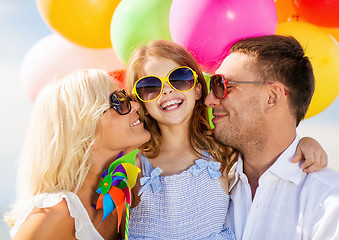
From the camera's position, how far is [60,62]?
3242mm

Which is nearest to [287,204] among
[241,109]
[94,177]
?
[241,109]

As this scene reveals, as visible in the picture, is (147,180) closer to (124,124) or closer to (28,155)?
(124,124)

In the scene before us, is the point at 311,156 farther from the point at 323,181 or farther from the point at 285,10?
the point at 285,10

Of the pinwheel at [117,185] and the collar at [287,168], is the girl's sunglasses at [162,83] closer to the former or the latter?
the pinwheel at [117,185]

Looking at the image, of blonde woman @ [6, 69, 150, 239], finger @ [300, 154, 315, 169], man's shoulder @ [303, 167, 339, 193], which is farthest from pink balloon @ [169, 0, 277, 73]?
man's shoulder @ [303, 167, 339, 193]

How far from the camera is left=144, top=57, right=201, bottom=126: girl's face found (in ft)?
8.09

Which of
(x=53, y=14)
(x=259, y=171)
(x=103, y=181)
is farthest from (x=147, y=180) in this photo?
(x=53, y=14)

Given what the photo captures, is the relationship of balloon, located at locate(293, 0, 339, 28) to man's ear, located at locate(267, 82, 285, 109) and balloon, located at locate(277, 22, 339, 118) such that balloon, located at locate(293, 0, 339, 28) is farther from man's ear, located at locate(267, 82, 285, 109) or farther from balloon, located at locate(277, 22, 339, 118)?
man's ear, located at locate(267, 82, 285, 109)

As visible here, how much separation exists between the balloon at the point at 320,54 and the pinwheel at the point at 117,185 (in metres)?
1.64

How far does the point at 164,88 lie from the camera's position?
8.05 feet

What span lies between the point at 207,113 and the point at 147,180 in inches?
28.6

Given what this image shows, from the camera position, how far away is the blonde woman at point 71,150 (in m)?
→ 1.97

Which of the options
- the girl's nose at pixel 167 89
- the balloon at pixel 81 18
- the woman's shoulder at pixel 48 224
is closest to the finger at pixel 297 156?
the girl's nose at pixel 167 89

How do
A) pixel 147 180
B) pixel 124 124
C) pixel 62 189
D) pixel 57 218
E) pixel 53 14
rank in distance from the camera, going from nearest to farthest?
pixel 57 218, pixel 62 189, pixel 124 124, pixel 147 180, pixel 53 14
